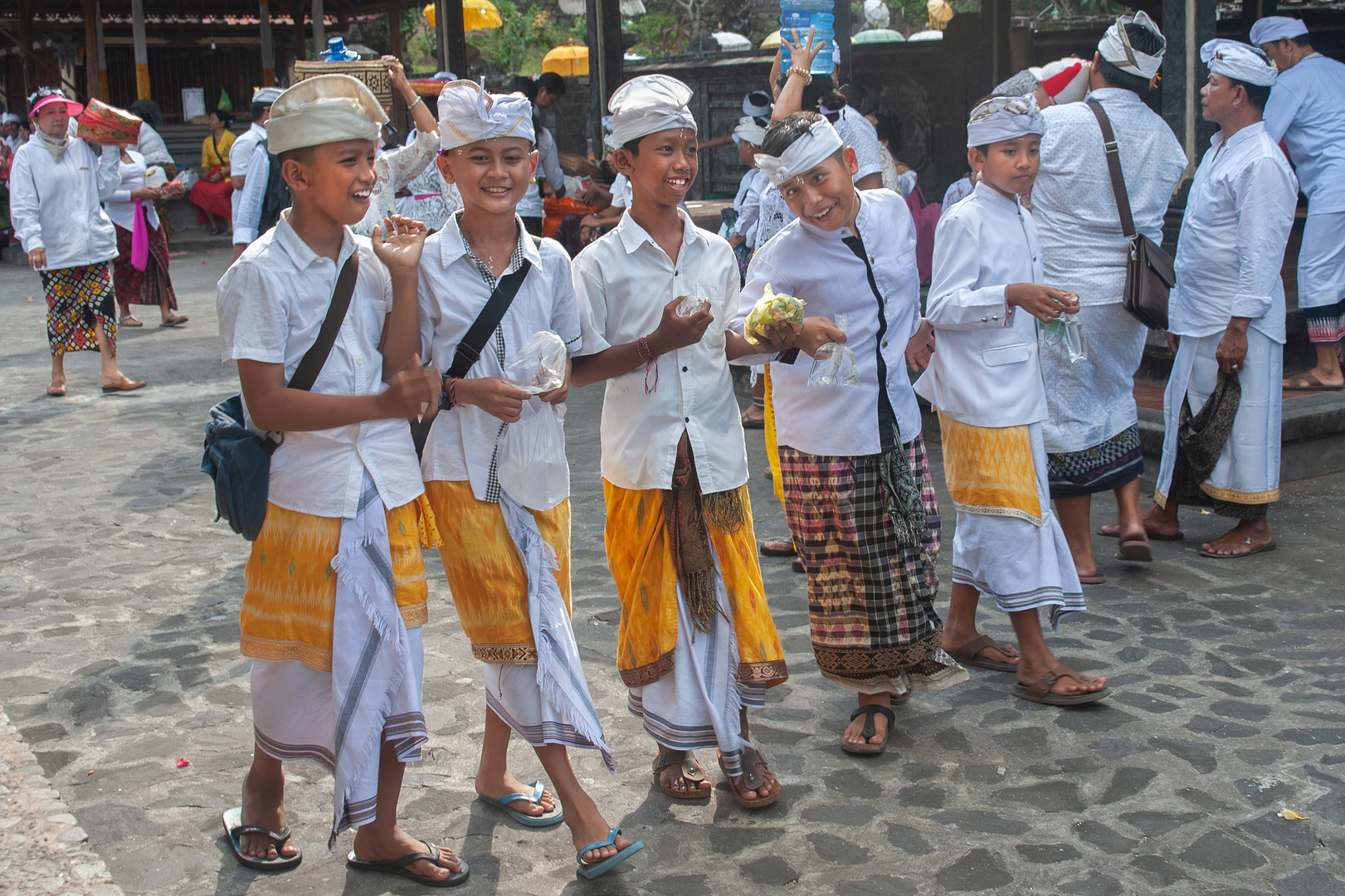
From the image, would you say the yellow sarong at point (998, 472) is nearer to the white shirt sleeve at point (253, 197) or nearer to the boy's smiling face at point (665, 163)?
the boy's smiling face at point (665, 163)

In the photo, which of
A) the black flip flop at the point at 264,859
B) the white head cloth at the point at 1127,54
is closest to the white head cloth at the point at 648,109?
the black flip flop at the point at 264,859

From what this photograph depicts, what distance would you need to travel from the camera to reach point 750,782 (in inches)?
133

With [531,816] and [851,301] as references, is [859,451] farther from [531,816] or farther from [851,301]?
[531,816]

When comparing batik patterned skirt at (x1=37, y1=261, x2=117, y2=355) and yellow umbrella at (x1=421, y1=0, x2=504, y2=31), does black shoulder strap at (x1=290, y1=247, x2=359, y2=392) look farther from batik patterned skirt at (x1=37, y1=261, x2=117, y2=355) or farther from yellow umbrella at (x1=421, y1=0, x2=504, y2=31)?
yellow umbrella at (x1=421, y1=0, x2=504, y2=31)

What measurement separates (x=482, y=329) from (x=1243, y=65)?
379cm

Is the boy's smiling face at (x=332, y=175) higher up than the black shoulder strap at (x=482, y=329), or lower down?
higher up

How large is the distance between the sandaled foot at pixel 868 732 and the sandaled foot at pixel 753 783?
1.22 ft

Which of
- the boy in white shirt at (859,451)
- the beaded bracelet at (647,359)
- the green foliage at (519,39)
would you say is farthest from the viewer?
Answer: the green foliage at (519,39)

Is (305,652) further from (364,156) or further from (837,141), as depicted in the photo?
(837,141)

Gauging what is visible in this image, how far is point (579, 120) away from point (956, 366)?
17.7m

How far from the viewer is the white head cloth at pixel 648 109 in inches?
129

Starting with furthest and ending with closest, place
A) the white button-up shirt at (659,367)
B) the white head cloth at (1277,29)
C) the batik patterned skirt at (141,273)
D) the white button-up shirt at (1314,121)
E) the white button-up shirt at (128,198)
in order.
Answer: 1. the batik patterned skirt at (141,273)
2. the white button-up shirt at (128,198)
3. the white head cloth at (1277,29)
4. the white button-up shirt at (1314,121)
5. the white button-up shirt at (659,367)

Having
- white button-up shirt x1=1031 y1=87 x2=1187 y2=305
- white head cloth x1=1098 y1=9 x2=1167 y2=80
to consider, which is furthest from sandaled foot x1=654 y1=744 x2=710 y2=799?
white head cloth x1=1098 y1=9 x2=1167 y2=80

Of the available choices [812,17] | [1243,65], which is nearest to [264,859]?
[1243,65]
